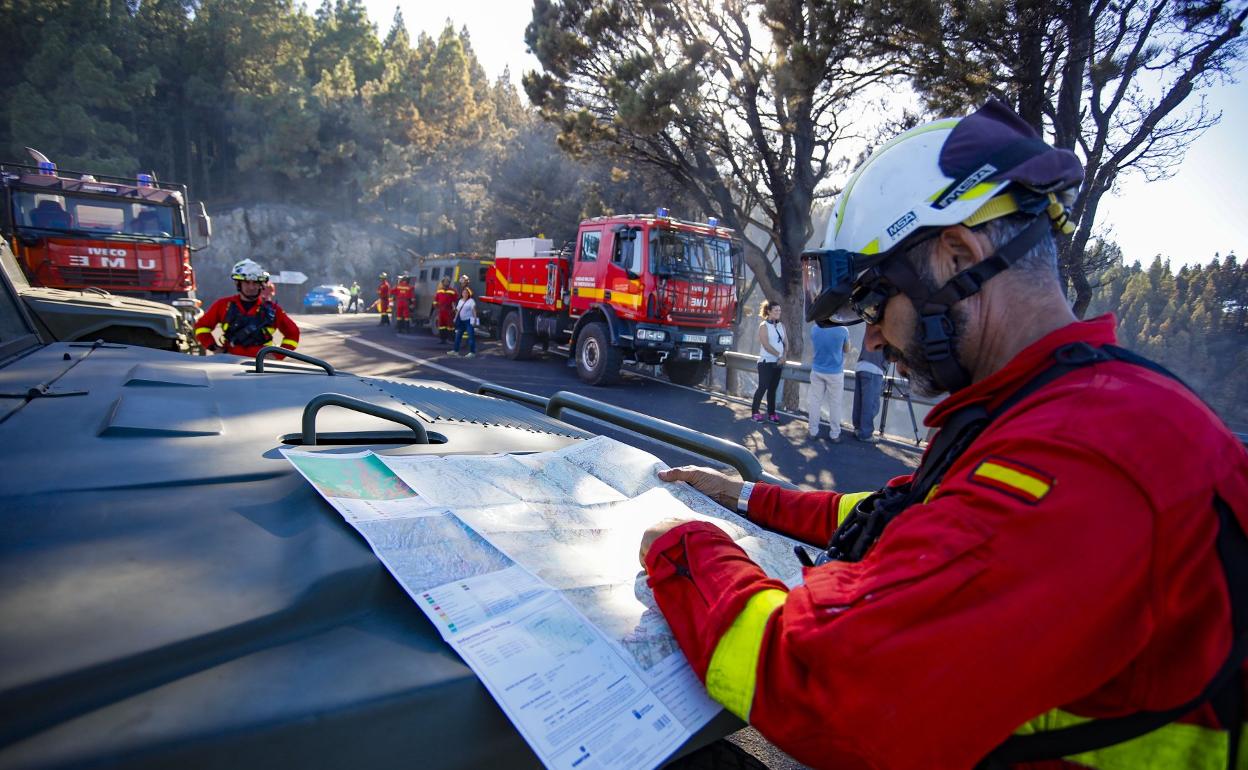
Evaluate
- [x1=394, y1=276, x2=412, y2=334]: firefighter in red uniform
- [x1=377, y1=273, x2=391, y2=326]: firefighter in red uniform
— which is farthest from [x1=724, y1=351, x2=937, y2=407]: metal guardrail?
[x1=377, y1=273, x2=391, y2=326]: firefighter in red uniform

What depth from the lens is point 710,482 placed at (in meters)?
1.93

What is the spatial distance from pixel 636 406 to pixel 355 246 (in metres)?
45.1

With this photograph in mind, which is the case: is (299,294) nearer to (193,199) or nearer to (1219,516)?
(193,199)

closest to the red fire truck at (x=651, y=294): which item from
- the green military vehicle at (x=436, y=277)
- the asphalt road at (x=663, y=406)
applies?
the asphalt road at (x=663, y=406)

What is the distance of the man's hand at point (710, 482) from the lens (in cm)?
189

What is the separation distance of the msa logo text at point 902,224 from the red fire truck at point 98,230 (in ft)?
37.0

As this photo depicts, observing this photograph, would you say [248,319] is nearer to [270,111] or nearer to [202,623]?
[202,623]

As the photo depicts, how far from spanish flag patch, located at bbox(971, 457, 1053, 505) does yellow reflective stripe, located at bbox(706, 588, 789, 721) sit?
380 millimetres

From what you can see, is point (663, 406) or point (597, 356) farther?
point (597, 356)

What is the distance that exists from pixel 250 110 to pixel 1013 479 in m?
56.7

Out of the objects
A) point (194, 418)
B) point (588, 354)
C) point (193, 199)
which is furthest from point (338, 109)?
point (194, 418)

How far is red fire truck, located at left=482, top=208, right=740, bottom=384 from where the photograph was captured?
→ 11148 mm

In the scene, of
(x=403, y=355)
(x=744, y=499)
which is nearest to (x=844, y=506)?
(x=744, y=499)

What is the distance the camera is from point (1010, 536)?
0.86 m
